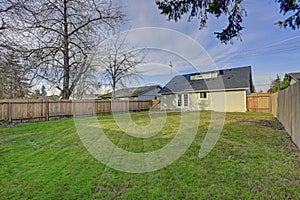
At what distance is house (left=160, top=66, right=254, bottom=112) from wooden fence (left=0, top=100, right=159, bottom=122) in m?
4.99

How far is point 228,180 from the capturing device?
9.12ft

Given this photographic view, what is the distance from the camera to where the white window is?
17.9 m

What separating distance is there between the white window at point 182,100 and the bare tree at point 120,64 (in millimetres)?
5456

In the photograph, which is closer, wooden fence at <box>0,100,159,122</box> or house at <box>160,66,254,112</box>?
wooden fence at <box>0,100,159,122</box>

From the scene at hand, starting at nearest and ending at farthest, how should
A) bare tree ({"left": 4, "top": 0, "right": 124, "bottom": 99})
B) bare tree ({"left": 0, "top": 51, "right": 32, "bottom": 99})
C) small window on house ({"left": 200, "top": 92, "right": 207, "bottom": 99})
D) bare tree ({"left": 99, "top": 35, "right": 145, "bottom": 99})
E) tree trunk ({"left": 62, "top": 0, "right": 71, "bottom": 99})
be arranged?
bare tree ({"left": 0, "top": 51, "right": 32, "bottom": 99}) → bare tree ({"left": 4, "top": 0, "right": 124, "bottom": 99}) → tree trunk ({"left": 62, "top": 0, "right": 71, "bottom": 99}) → small window on house ({"left": 200, "top": 92, "right": 207, "bottom": 99}) → bare tree ({"left": 99, "top": 35, "right": 145, "bottom": 99})

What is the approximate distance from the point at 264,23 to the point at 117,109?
12184 mm

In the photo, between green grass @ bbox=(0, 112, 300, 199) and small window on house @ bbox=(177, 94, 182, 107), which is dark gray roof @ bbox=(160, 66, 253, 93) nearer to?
small window on house @ bbox=(177, 94, 182, 107)

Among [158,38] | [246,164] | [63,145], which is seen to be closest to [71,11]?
[158,38]

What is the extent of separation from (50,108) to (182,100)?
11.4 metres

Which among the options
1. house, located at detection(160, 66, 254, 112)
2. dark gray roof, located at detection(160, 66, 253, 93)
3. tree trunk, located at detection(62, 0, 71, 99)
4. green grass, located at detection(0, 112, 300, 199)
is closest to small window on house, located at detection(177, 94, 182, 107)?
house, located at detection(160, 66, 254, 112)

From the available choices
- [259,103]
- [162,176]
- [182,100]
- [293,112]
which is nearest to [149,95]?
A: [182,100]

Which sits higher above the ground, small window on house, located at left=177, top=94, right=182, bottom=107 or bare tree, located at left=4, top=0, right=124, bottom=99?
bare tree, located at left=4, top=0, right=124, bottom=99

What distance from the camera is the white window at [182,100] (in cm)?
1792

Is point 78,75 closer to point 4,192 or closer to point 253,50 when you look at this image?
point 4,192
